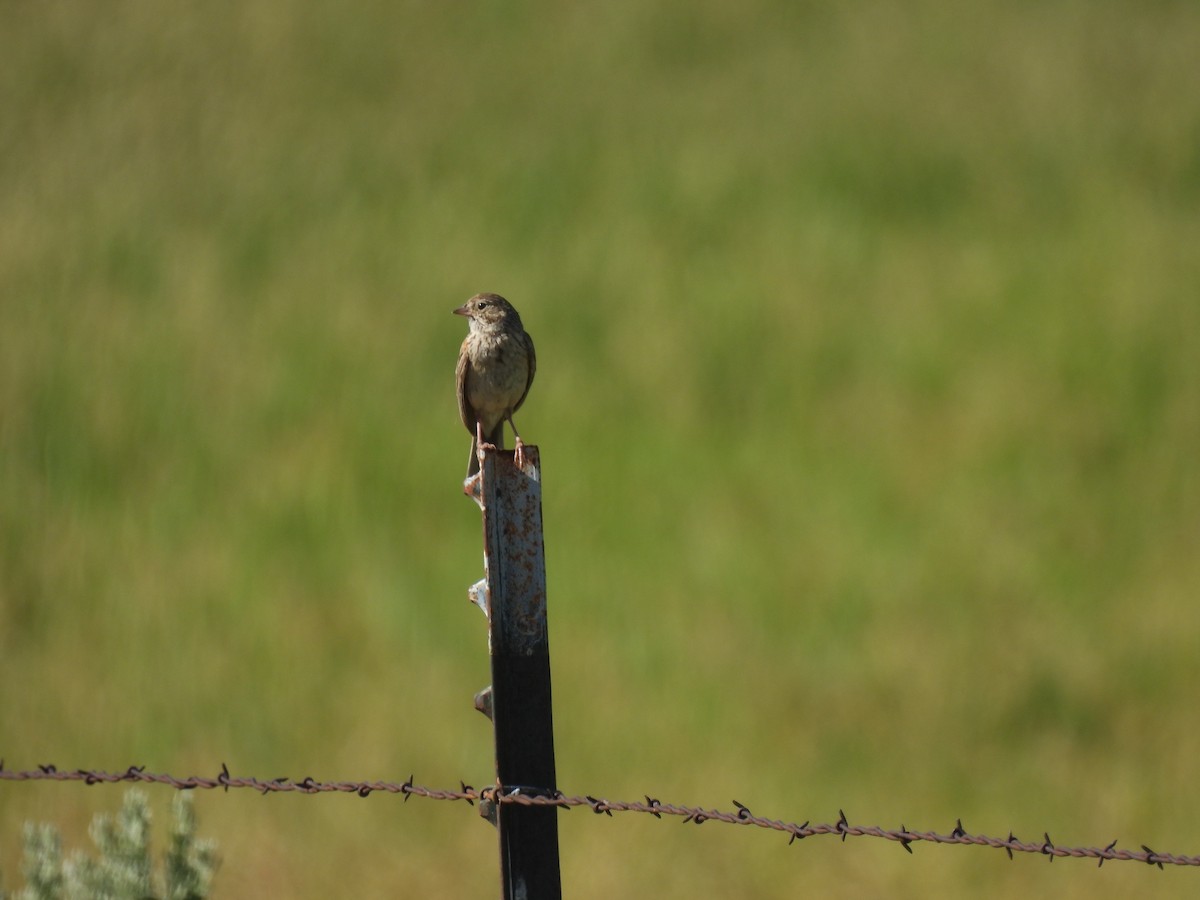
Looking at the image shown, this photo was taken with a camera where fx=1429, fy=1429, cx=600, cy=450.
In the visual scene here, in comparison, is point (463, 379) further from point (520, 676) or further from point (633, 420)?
point (633, 420)

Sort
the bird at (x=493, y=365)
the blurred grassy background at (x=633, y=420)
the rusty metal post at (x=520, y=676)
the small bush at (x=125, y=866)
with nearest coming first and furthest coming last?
the rusty metal post at (x=520, y=676), the small bush at (x=125, y=866), the bird at (x=493, y=365), the blurred grassy background at (x=633, y=420)

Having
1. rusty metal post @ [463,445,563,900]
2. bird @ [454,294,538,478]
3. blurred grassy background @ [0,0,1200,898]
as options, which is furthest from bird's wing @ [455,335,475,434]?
blurred grassy background @ [0,0,1200,898]

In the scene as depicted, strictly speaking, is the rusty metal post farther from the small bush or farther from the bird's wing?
the bird's wing

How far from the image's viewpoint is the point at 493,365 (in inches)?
233

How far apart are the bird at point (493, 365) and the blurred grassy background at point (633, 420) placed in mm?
3535

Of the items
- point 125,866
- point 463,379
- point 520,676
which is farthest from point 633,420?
point 520,676

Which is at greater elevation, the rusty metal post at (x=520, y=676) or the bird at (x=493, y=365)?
the bird at (x=493, y=365)

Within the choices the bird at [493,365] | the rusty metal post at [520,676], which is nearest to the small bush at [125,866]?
the rusty metal post at [520,676]

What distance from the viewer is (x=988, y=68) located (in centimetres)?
1408

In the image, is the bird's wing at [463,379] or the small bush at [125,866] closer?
the small bush at [125,866]

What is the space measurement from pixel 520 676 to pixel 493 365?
2.71 metres

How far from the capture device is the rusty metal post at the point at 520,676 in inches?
132

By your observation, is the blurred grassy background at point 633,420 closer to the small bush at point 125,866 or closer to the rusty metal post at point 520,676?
the small bush at point 125,866

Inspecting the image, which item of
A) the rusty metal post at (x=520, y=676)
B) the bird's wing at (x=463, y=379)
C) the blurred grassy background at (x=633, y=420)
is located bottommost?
the rusty metal post at (x=520, y=676)
